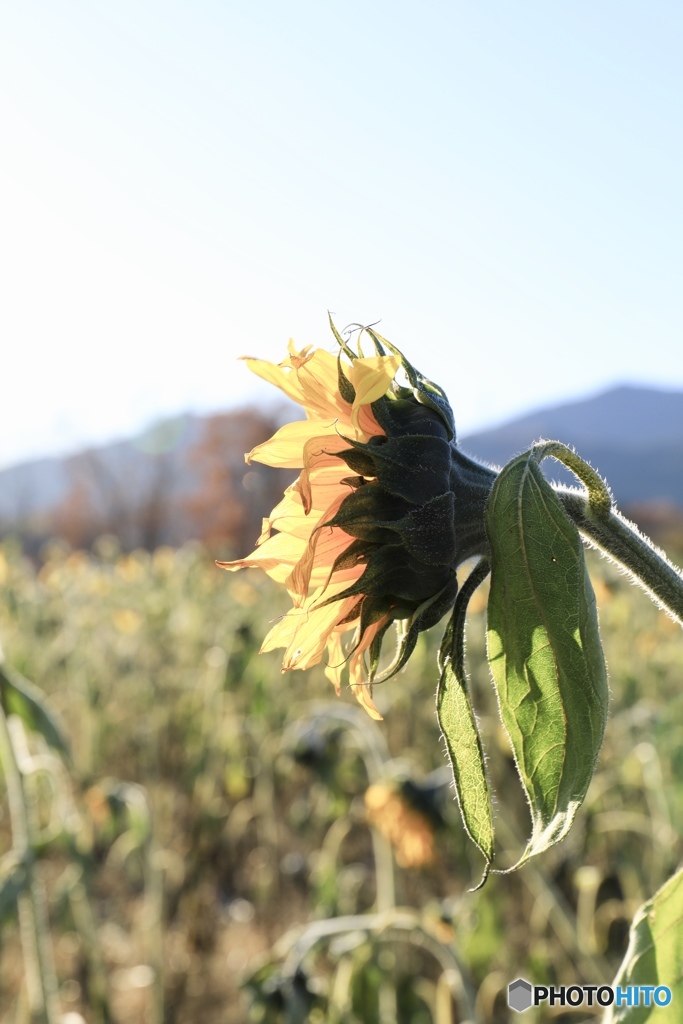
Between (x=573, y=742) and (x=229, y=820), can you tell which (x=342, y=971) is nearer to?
(x=573, y=742)

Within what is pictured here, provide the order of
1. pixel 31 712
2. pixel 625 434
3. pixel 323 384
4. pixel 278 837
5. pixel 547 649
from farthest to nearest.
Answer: pixel 625 434 → pixel 278 837 → pixel 31 712 → pixel 323 384 → pixel 547 649

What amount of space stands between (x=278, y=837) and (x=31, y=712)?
2.73 m

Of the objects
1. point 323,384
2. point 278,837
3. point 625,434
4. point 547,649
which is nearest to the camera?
point 547,649

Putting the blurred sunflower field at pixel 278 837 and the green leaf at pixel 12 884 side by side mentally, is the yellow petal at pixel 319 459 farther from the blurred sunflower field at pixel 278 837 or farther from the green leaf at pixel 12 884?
the green leaf at pixel 12 884

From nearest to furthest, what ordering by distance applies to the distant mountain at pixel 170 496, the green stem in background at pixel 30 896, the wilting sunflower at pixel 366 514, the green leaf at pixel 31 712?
the wilting sunflower at pixel 366 514 → the green leaf at pixel 31 712 → the green stem in background at pixel 30 896 → the distant mountain at pixel 170 496

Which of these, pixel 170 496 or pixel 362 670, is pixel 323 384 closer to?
pixel 362 670

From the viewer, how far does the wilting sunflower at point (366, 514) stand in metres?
0.68

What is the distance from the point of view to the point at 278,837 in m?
3.97

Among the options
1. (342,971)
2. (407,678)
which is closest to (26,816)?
(342,971)

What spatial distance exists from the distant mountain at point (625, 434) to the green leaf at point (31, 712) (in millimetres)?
47230

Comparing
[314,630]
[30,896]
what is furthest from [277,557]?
[30,896]

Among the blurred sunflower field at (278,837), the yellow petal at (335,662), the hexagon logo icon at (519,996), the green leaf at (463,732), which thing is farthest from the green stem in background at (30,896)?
the green leaf at (463,732)

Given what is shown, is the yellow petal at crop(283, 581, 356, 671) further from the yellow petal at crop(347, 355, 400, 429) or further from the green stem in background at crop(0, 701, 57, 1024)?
the green stem in background at crop(0, 701, 57, 1024)

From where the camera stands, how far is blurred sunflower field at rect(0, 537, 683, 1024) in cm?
193
